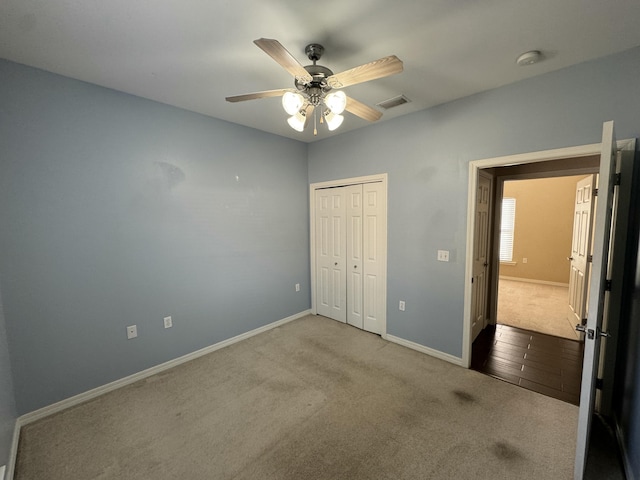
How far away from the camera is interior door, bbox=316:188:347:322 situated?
3.78 metres

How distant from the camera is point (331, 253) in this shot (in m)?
3.93

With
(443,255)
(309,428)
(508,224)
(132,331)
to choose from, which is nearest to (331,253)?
(443,255)

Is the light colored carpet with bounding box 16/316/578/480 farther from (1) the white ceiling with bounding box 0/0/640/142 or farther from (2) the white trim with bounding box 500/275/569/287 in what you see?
(2) the white trim with bounding box 500/275/569/287

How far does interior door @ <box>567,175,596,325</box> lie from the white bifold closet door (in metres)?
2.41

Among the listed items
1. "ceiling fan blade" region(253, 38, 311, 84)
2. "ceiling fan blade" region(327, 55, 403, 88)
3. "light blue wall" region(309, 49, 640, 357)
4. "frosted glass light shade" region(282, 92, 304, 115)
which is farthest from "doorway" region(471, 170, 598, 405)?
"ceiling fan blade" region(253, 38, 311, 84)

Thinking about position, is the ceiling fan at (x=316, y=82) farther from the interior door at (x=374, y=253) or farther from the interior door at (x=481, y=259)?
the interior door at (x=481, y=259)

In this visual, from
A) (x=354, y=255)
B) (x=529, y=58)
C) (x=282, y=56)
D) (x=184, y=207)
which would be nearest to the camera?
(x=282, y=56)

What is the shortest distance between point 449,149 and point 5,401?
159 inches

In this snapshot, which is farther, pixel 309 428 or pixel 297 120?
pixel 309 428

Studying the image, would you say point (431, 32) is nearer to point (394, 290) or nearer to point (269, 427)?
point (394, 290)

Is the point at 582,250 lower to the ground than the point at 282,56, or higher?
lower

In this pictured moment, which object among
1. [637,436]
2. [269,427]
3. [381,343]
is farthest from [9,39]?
[637,436]

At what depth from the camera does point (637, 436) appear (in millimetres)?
1458

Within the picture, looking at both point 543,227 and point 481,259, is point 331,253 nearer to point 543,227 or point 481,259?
point 481,259
